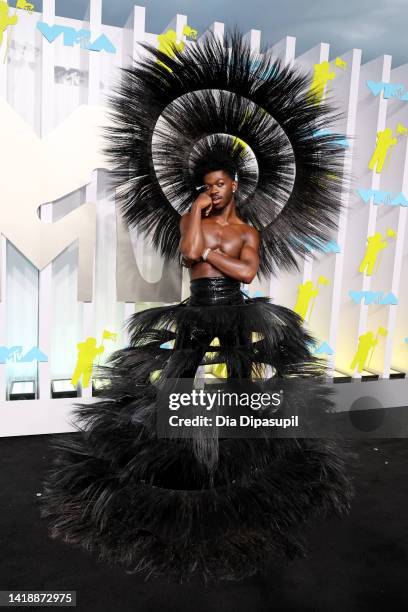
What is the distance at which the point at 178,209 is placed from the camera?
2.19 m

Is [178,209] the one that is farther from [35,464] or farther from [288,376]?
[35,464]

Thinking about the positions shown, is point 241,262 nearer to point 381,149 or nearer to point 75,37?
point 75,37

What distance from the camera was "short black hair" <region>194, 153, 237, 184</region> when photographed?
2.00m

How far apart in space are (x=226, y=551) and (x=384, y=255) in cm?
283

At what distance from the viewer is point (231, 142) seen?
2109mm

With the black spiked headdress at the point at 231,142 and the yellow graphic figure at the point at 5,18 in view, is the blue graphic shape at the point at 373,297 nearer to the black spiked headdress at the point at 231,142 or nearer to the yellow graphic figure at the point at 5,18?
the black spiked headdress at the point at 231,142

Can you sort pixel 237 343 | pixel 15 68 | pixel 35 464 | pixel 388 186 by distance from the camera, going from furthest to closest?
pixel 388 186, pixel 15 68, pixel 35 464, pixel 237 343

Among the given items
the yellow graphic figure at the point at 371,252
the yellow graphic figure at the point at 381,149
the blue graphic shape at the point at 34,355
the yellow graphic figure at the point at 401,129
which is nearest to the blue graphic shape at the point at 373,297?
the yellow graphic figure at the point at 371,252

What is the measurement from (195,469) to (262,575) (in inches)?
18.7

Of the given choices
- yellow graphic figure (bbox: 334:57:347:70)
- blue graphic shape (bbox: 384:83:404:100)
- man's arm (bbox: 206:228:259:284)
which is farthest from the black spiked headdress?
blue graphic shape (bbox: 384:83:404:100)

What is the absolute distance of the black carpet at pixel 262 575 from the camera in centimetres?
177

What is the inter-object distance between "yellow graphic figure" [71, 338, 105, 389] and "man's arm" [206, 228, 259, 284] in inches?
58.3

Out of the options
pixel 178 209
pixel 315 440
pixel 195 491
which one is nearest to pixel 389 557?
pixel 315 440

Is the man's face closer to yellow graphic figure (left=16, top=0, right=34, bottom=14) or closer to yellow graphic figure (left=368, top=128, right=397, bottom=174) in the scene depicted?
yellow graphic figure (left=16, top=0, right=34, bottom=14)
